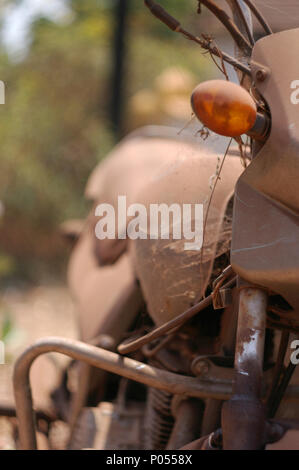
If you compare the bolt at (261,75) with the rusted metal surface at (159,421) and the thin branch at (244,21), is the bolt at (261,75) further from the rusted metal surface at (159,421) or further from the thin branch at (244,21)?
the rusted metal surface at (159,421)

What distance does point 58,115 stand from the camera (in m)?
7.38

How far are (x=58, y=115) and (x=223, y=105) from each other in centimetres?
663

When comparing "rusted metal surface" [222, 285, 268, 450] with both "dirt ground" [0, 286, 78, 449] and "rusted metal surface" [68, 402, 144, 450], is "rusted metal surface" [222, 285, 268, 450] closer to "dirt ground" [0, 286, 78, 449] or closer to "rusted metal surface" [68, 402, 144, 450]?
"rusted metal surface" [68, 402, 144, 450]

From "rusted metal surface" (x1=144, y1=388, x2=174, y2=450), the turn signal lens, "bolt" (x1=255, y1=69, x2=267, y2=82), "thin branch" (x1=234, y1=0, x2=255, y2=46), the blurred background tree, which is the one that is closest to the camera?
the turn signal lens

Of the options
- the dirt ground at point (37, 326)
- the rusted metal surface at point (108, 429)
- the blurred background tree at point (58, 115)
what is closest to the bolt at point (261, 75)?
the rusted metal surface at point (108, 429)

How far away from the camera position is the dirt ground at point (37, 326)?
244 centimetres

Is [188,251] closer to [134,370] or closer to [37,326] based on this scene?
[134,370]

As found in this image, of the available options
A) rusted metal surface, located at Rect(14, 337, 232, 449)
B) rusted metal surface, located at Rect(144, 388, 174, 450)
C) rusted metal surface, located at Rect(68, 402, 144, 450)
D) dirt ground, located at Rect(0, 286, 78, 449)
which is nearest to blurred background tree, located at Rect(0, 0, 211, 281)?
dirt ground, located at Rect(0, 286, 78, 449)

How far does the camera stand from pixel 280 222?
1009 mm

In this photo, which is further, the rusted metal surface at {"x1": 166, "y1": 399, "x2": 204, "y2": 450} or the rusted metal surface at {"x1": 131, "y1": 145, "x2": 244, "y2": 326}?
the rusted metal surface at {"x1": 166, "y1": 399, "x2": 204, "y2": 450}

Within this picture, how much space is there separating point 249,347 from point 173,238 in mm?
393

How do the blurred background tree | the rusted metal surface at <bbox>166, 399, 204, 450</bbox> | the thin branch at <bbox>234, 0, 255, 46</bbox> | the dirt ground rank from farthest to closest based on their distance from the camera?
1. the blurred background tree
2. the dirt ground
3. the rusted metal surface at <bbox>166, 399, 204, 450</bbox>
4. the thin branch at <bbox>234, 0, 255, 46</bbox>

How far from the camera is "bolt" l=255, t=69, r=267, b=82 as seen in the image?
1043mm

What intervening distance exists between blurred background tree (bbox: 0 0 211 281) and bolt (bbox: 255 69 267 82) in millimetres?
3963
